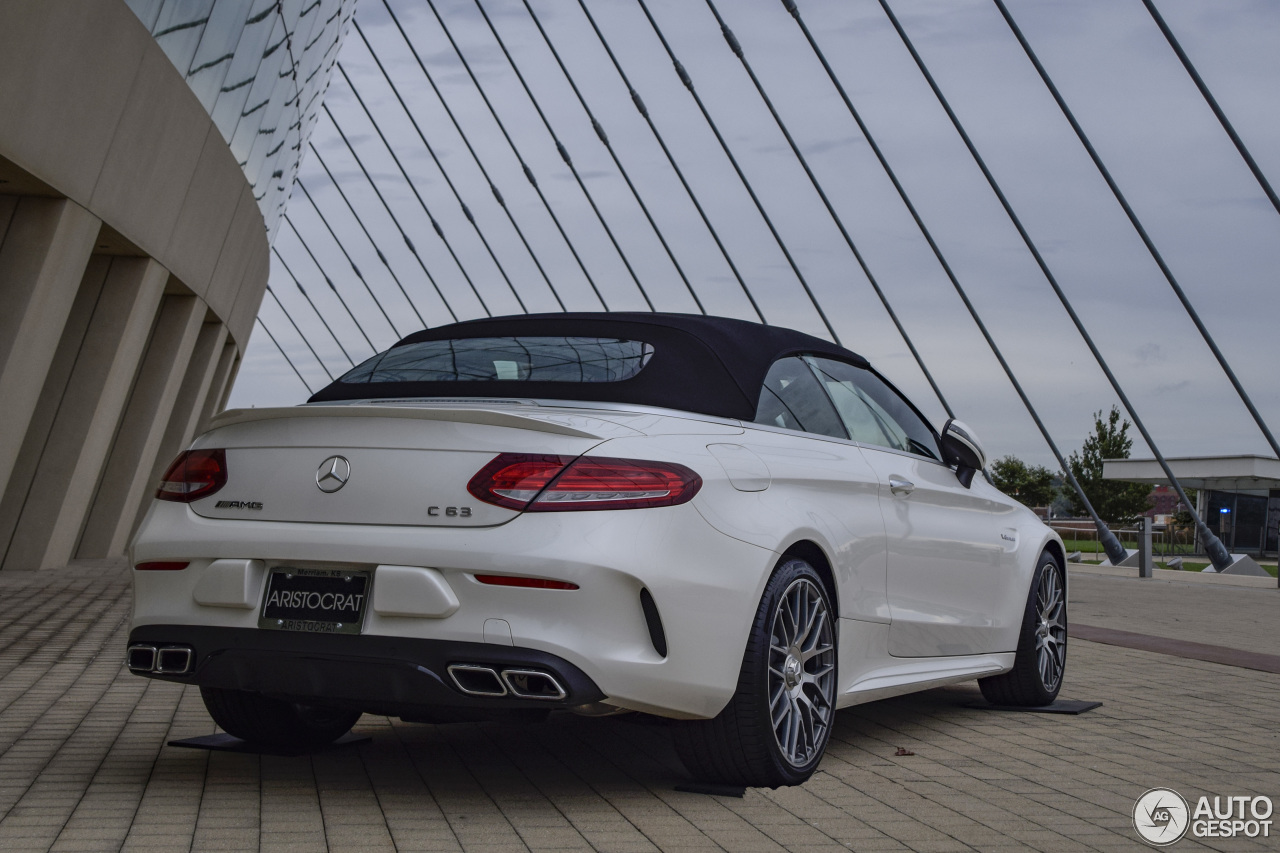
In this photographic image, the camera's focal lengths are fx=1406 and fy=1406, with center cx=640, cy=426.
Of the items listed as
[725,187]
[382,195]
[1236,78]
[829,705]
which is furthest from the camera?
[382,195]

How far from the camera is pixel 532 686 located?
3.56 meters

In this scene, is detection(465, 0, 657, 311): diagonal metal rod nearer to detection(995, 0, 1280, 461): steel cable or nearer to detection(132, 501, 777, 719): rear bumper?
detection(995, 0, 1280, 461): steel cable

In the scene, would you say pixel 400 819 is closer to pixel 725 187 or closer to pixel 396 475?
pixel 396 475

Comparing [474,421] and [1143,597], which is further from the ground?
[1143,597]

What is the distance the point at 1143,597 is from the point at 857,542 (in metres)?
12.4

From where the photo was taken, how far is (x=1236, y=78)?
15797mm

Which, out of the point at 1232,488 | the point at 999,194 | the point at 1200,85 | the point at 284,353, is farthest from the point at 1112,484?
the point at 1200,85

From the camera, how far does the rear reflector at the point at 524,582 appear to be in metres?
3.54

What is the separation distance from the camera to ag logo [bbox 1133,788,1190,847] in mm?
3744

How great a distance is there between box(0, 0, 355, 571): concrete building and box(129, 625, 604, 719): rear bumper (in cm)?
623

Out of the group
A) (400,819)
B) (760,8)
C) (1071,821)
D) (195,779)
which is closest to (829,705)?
(1071,821)

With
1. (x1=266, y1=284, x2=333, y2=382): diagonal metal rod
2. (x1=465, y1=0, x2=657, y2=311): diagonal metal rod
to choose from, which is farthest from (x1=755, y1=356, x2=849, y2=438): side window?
(x1=266, y1=284, x2=333, y2=382): diagonal metal rod

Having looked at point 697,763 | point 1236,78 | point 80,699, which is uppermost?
point 1236,78

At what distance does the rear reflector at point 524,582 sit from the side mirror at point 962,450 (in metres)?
2.57
